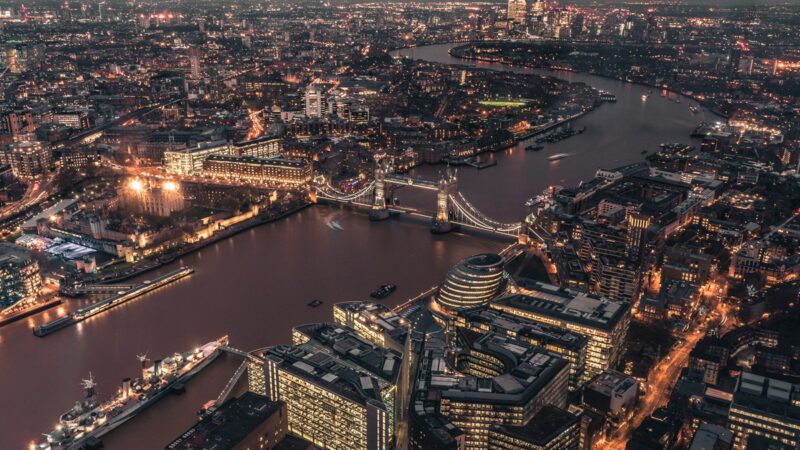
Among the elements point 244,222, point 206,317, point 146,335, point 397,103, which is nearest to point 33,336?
point 146,335

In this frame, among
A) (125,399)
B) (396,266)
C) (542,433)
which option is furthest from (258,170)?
(542,433)

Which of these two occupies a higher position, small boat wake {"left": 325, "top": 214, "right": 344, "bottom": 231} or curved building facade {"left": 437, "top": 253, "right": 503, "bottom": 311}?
curved building facade {"left": 437, "top": 253, "right": 503, "bottom": 311}

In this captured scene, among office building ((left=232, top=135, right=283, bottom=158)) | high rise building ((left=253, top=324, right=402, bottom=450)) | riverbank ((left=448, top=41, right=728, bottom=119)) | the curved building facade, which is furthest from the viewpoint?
riverbank ((left=448, top=41, right=728, bottom=119))

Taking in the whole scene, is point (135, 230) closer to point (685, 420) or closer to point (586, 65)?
point (685, 420)

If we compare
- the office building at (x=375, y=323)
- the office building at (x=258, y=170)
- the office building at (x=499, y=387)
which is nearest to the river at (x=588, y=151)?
the office building at (x=258, y=170)

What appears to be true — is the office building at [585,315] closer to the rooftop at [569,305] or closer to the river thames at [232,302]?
the rooftop at [569,305]

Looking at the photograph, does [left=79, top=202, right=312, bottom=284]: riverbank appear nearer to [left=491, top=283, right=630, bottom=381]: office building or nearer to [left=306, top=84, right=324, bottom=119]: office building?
[left=491, top=283, right=630, bottom=381]: office building

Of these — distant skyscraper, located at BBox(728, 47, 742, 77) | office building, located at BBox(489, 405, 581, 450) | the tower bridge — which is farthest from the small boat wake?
distant skyscraper, located at BBox(728, 47, 742, 77)
